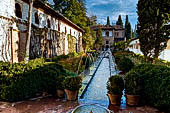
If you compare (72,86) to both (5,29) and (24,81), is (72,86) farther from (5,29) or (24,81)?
(5,29)

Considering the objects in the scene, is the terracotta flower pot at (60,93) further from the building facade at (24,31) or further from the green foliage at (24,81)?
the building facade at (24,31)

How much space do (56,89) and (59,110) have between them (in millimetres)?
1164

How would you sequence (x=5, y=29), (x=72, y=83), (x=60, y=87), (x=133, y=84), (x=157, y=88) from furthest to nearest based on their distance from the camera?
1. (x=5, y=29)
2. (x=60, y=87)
3. (x=72, y=83)
4. (x=133, y=84)
5. (x=157, y=88)

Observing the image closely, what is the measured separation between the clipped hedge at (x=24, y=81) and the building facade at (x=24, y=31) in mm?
3121

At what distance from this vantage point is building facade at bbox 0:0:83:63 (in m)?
7.13

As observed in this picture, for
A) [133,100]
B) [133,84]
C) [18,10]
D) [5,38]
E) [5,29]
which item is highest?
[18,10]

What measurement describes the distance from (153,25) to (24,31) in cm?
771

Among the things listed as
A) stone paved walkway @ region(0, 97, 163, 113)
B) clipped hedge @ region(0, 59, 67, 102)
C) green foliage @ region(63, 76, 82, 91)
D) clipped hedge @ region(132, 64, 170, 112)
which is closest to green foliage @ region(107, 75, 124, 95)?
stone paved walkway @ region(0, 97, 163, 113)

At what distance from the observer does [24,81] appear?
168 inches

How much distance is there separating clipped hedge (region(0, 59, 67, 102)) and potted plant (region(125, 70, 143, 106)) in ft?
8.05

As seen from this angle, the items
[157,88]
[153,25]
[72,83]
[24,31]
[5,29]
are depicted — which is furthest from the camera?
[24,31]

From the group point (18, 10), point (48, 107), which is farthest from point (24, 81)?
point (18, 10)

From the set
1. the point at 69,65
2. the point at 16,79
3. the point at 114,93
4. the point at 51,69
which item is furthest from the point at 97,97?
the point at 69,65

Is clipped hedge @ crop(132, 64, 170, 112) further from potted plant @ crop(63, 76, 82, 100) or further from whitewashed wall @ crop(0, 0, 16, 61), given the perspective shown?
whitewashed wall @ crop(0, 0, 16, 61)
